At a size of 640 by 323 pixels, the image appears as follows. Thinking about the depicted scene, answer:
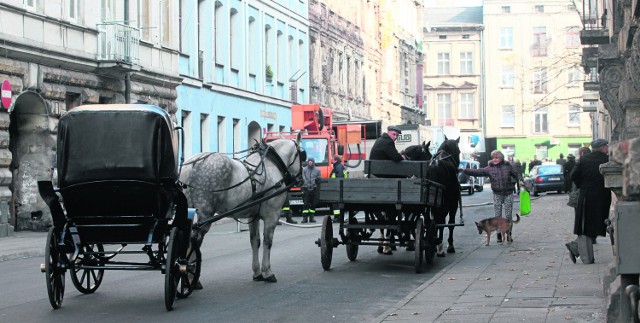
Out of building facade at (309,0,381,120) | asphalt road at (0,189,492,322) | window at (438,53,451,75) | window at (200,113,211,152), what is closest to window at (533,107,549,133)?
window at (438,53,451,75)

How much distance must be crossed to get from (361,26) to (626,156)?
57633mm

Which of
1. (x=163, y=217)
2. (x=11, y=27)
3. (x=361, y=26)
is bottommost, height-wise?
(x=163, y=217)

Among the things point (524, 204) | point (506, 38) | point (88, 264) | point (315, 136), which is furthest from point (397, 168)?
point (506, 38)

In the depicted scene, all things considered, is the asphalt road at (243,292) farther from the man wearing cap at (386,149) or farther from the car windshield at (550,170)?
the car windshield at (550,170)

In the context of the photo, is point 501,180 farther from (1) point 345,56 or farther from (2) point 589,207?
(1) point 345,56

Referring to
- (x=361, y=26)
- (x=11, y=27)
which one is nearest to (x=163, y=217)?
(x=11, y=27)

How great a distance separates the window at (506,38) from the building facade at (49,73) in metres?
70.4

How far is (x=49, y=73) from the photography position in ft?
87.9

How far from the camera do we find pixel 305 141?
3616cm

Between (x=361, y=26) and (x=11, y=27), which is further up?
(x=361, y=26)

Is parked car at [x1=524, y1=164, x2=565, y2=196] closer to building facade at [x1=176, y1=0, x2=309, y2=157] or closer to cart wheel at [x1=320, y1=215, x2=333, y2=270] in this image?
building facade at [x1=176, y1=0, x2=309, y2=157]

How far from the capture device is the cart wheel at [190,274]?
1248 cm

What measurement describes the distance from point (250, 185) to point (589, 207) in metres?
4.81

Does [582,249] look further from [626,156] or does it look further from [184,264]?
[626,156]
